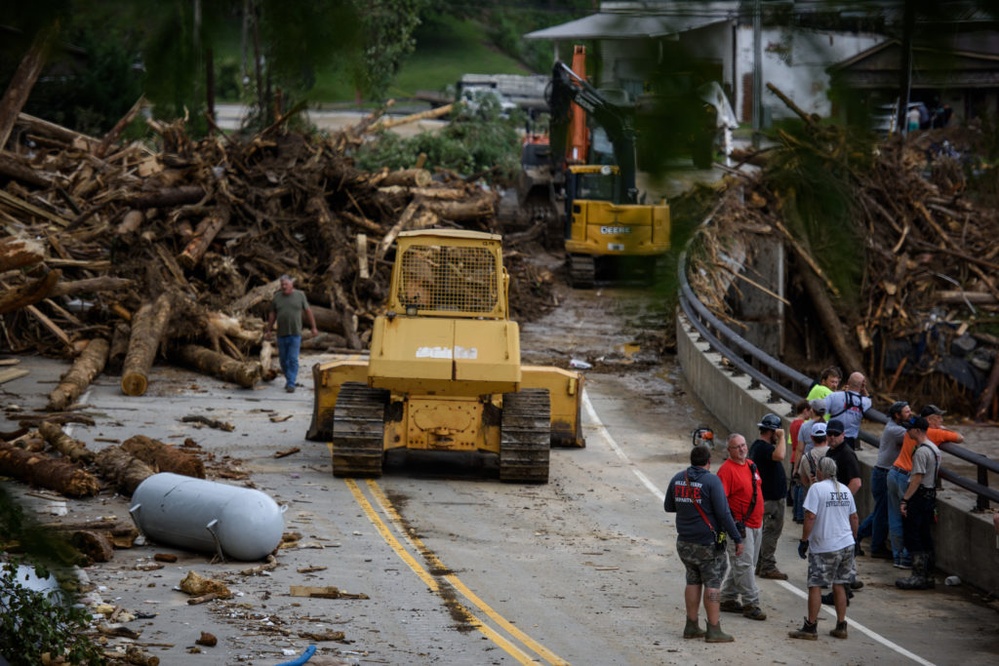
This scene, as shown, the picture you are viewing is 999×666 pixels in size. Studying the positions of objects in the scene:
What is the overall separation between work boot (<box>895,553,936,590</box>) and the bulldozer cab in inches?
219

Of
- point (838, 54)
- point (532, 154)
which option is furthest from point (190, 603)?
point (532, 154)

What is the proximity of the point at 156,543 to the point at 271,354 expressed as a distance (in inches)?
426

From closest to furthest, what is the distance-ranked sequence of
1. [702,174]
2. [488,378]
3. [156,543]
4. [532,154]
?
[702,174]
[156,543]
[488,378]
[532,154]

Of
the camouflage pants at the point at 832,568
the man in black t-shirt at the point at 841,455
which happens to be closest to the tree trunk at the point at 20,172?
the man in black t-shirt at the point at 841,455

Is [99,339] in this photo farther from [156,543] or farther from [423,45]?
[423,45]

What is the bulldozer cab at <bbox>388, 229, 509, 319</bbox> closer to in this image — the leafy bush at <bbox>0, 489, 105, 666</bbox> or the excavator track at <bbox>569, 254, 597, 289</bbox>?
the leafy bush at <bbox>0, 489, 105, 666</bbox>

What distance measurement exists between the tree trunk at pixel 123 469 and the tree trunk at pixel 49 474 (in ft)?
0.85

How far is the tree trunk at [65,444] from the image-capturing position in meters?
15.6

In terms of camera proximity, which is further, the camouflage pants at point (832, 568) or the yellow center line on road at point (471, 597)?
the camouflage pants at point (832, 568)

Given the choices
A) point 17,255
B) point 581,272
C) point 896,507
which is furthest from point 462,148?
point 17,255

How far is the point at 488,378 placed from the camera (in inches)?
607

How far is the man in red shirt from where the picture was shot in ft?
37.5

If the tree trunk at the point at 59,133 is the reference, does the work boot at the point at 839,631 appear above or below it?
below

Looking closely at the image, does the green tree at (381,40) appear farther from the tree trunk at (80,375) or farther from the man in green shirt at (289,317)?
the man in green shirt at (289,317)
